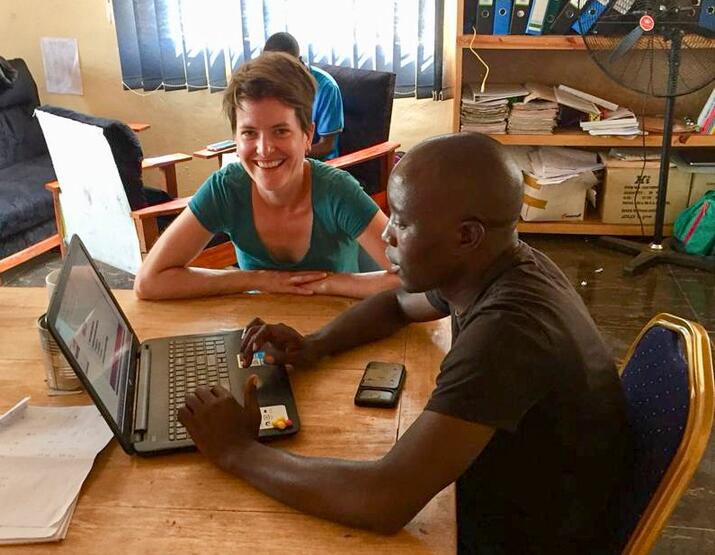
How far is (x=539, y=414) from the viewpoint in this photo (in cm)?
99

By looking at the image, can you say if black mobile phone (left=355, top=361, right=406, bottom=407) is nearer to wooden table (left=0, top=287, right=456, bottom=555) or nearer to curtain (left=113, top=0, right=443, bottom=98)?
wooden table (left=0, top=287, right=456, bottom=555)

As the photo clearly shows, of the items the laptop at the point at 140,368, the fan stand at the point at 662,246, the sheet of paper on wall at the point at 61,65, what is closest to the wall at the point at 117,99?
the sheet of paper on wall at the point at 61,65

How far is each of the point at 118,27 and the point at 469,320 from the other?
3550 mm

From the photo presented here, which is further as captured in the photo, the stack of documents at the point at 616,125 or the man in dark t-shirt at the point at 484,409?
the stack of documents at the point at 616,125

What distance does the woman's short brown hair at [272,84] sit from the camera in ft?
5.34

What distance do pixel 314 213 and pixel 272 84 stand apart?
0.98 ft

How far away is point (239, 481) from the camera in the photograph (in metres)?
0.98

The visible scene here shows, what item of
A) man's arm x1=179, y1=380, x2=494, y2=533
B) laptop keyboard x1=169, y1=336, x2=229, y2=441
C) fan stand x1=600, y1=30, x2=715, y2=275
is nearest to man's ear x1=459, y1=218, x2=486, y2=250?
man's arm x1=179, y1=380, x2=494, y2=533

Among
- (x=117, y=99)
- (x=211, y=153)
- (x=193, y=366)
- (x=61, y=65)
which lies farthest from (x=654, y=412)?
(x=61, y=65)

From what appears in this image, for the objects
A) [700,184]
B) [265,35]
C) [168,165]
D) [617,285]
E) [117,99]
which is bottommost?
[617,285]

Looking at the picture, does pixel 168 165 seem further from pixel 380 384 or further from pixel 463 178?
pixel 463 178

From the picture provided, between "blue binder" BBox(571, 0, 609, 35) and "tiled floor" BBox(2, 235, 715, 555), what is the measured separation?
101 centimetres

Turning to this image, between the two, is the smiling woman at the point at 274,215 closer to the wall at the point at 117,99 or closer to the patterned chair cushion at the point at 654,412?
the patterned chair cushion at the point at 654,412

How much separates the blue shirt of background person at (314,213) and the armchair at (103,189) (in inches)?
35.7
